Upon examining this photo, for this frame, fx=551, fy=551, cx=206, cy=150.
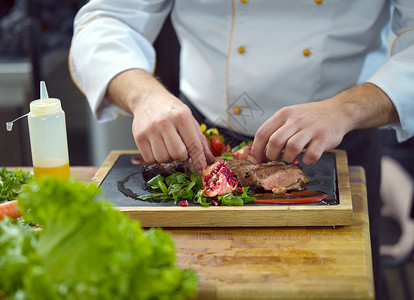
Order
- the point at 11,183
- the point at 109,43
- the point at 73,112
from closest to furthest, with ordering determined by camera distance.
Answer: the point at 11,183
the point at 109,43
the point at 73,112

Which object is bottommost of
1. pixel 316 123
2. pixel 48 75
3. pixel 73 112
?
pixel 73 112

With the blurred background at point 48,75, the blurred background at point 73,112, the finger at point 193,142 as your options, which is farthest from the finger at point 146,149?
the blurred background at point 48,75

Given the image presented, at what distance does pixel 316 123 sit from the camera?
5.18 feet

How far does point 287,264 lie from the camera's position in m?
1.20

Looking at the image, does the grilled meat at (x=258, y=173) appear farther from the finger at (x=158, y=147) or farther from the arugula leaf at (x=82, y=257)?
the arugula leaf at (x=82, y=257)

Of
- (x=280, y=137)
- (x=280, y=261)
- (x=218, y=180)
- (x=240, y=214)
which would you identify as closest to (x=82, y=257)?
(x=280, y=261)

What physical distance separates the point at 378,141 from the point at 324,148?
0.69 metres

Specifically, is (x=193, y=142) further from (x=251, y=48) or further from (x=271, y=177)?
(x=251, y=48)

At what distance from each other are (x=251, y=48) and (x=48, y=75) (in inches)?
87.1

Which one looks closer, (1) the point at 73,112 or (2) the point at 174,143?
(2) the point at 174,143

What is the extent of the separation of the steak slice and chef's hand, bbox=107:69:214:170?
120 millimetres

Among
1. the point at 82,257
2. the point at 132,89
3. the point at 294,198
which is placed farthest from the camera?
the point at 132,89

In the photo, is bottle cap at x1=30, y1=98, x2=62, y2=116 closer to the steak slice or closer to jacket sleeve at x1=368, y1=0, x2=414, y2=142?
the steak slice

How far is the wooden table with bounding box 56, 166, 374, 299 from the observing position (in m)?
1.10
